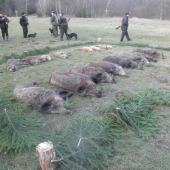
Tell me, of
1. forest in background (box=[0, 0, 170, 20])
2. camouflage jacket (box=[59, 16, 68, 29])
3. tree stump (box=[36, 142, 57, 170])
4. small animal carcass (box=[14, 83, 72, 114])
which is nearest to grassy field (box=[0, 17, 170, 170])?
small animal carcass (box=[14, 83, 72, 114])

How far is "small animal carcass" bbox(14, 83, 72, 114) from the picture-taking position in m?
4.22

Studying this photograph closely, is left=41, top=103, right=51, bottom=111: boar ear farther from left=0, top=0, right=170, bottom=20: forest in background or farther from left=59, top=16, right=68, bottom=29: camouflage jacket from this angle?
left=0, top=0, right=170, bottom=20: forest in background

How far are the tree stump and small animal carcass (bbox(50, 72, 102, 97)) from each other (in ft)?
8.76

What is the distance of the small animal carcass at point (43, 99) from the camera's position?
13.8 feet

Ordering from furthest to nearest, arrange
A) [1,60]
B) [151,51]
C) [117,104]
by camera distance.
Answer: [151,51] < [1,60] < [117,104]

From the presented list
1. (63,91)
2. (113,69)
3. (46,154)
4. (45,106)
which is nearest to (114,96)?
(63,91)

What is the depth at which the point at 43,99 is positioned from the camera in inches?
172

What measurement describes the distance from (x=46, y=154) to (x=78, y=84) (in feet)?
9.71

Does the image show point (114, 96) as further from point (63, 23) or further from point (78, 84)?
point (63, 23)

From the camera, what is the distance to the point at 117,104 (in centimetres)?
396

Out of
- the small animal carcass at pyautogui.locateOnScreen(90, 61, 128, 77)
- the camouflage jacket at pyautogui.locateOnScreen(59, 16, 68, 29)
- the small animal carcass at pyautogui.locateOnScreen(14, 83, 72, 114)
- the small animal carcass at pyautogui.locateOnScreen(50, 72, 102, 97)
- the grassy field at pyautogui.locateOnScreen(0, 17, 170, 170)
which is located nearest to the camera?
the grassy field at pyautogui.locateOnScreen(0, 17, 170, 170)

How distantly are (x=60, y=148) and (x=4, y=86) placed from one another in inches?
147

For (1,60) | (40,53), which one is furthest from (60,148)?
(40,53)

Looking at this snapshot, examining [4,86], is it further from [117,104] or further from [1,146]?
[117,104]
